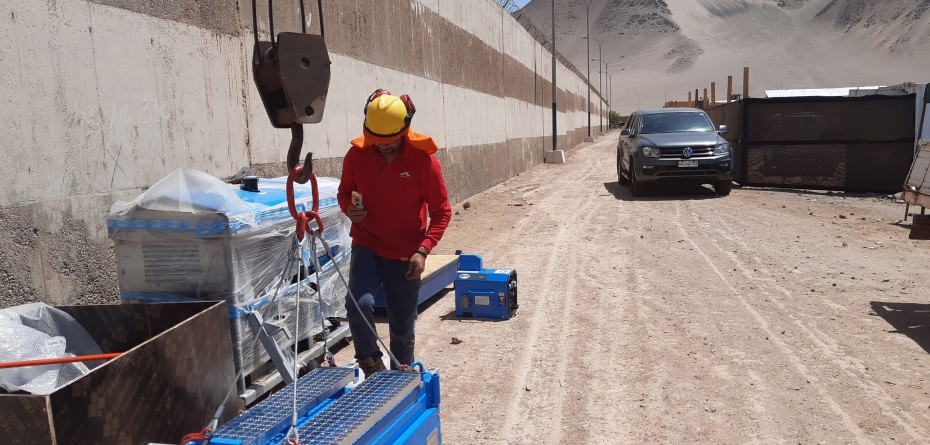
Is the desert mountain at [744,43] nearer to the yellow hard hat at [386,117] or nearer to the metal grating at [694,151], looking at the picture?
the metal grating at [694,151]

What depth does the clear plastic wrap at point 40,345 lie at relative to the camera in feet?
10.1

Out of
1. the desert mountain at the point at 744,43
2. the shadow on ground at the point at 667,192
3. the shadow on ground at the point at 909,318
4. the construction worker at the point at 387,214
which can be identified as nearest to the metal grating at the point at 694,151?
the shadow on ground at the point at 667,192

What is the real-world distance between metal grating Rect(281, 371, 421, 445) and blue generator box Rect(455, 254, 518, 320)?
9.72 ft

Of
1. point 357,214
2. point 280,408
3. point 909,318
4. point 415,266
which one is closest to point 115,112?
point 357,214

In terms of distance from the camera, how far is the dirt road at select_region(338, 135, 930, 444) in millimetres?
4078

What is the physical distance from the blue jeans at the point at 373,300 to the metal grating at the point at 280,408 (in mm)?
565

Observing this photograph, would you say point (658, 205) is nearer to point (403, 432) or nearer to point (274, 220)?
point (274, 220)

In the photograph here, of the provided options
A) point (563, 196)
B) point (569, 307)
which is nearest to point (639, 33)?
point (563, 196)

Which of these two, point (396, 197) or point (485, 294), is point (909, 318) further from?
point (396, 197)

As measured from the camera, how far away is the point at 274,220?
14.0ft

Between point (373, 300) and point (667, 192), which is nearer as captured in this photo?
point (373, 300)

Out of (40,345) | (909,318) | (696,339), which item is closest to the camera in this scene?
(40,345)

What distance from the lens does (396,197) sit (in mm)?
3879

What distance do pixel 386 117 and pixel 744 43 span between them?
15338 cm
